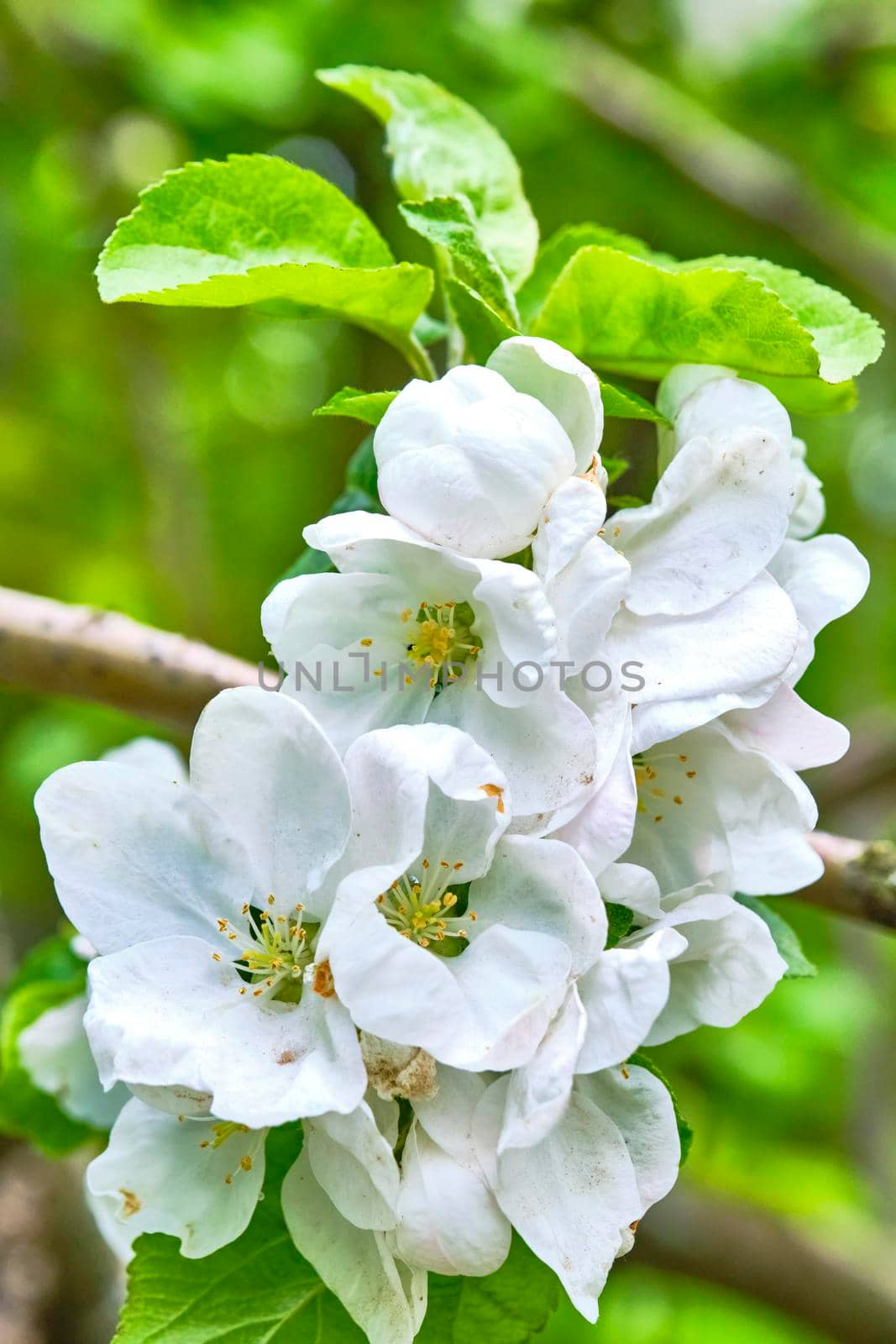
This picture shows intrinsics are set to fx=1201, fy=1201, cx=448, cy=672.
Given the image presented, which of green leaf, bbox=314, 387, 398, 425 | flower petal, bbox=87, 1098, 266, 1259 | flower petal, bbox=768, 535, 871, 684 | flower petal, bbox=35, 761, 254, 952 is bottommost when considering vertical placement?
flower petal, bbox=87, 1098, 266, 1259

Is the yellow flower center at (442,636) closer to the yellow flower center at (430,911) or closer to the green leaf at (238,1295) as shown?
the yellow flower center at (430,911)

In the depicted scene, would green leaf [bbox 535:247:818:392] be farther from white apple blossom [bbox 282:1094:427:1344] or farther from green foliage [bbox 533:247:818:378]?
white apple blossom [bbox 282:1094:427:1344]

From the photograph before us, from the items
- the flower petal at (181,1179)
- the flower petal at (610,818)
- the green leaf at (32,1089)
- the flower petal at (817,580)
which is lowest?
the green leaf at (32,1089)

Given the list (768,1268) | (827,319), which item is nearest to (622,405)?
(827,319)

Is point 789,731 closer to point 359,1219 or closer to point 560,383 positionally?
point 560,383

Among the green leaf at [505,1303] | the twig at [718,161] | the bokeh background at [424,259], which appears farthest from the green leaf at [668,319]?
the twig at [718,161]

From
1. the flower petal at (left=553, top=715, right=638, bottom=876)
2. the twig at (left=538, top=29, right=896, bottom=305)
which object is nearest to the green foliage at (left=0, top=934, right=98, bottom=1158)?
the flower petal at (left=553, top=715, right=638, bottom=876)
